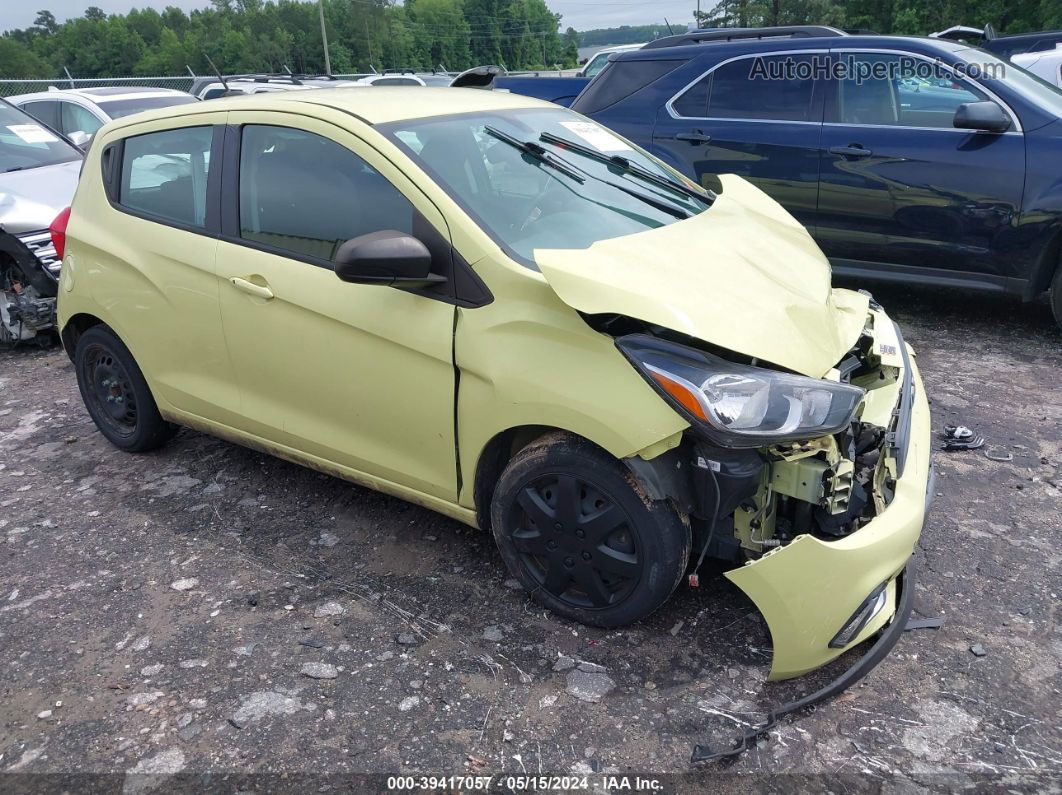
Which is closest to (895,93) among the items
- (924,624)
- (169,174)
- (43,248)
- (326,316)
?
(924,624)

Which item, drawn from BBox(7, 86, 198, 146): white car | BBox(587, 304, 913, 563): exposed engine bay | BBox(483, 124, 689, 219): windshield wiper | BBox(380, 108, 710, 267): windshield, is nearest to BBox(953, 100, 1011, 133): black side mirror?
BBox(380, 108, 710, 267): windshield

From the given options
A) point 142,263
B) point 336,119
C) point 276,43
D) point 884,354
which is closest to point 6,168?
point 142,263

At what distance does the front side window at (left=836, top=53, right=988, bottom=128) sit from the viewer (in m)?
5.43

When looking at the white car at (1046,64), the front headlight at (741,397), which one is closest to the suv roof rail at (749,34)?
the white car at (1046,64)

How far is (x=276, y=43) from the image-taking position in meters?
79.6

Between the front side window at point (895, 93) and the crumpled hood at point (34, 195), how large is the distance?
5.22 m

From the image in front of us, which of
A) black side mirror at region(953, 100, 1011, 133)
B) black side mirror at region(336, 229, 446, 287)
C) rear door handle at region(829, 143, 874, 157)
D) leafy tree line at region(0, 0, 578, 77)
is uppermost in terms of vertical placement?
leafy tree line at region(0, 0, 578, 77)

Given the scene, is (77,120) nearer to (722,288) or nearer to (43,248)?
(43,248)

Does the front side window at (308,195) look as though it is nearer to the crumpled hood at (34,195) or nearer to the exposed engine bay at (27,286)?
the crumpled hood at (34,195)

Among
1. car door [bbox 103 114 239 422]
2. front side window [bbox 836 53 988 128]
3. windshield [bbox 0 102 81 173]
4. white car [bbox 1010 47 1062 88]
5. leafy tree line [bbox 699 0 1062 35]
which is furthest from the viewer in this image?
leafy tree line [bbox 699 0 1062 35]

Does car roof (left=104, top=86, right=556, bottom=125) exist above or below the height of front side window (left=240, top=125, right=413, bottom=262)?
above

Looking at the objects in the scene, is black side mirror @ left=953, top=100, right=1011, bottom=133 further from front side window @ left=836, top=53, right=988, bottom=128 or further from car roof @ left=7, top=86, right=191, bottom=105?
car roof @ left=7, top=86, right=191, bottom=105

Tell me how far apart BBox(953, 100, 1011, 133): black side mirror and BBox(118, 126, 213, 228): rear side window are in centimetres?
432

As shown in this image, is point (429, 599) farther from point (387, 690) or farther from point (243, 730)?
point (243, 730)
